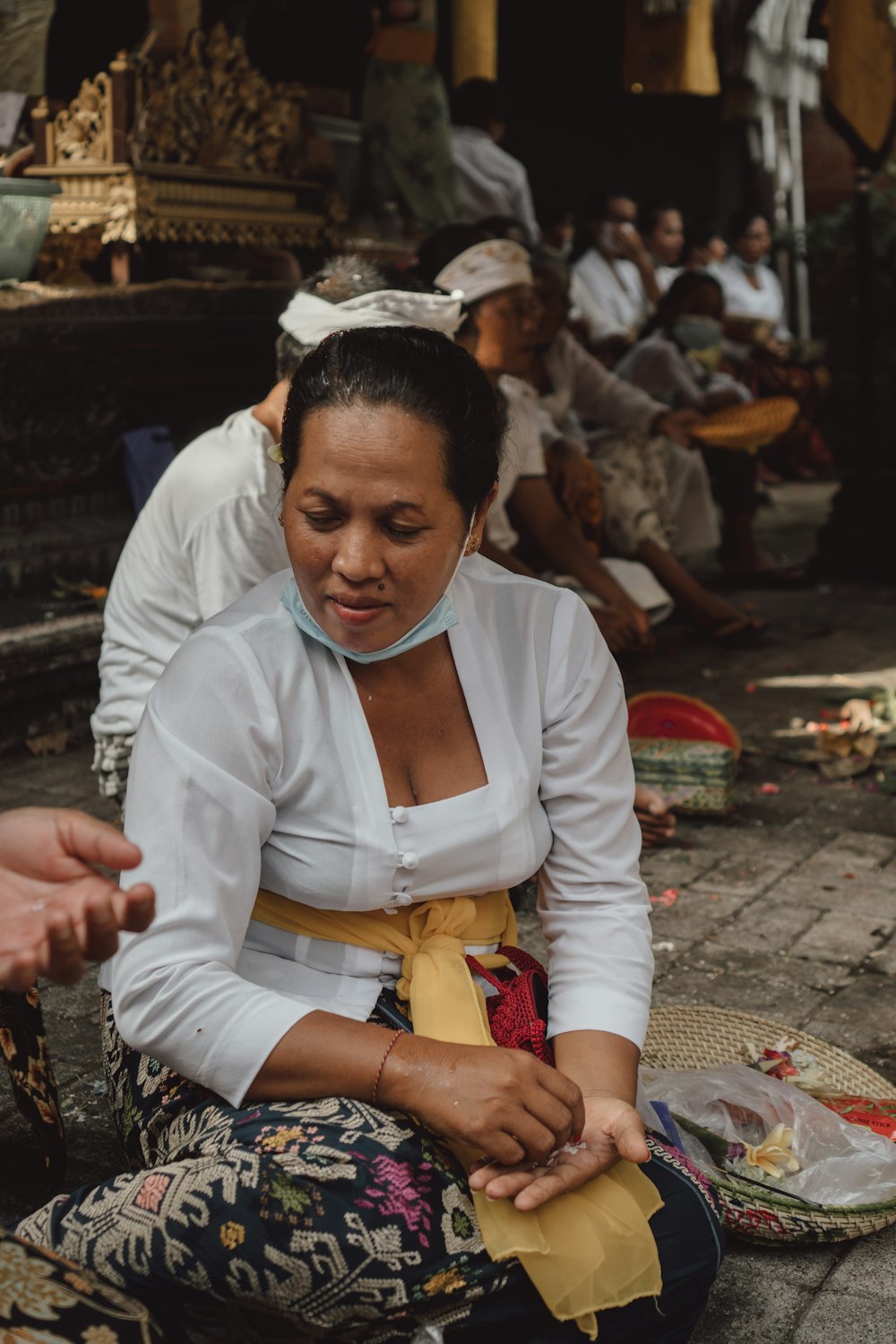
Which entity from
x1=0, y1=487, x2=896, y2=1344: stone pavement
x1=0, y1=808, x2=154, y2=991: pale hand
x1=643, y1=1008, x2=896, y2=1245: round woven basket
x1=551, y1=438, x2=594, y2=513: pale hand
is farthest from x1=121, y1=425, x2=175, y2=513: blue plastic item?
x1=0, y1=808, x2=154, y2=991: pale hand

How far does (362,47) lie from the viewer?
764 cm

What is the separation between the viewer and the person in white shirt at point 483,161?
30.1 ft

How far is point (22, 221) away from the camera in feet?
18.4

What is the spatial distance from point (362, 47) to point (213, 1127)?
267 inches

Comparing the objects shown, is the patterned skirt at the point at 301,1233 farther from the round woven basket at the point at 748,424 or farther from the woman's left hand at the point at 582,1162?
the round woven basket at the point at 748,424

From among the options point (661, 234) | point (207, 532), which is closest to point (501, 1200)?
point (207, 532)

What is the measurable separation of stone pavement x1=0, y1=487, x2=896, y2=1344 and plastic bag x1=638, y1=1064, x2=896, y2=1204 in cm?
10

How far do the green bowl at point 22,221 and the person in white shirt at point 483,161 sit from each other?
3.91 metres

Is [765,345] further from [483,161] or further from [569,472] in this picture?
[569,472]

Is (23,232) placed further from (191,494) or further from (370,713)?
(370,713)

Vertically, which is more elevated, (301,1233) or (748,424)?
(301,1233)

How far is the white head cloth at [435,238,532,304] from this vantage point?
5.18 m

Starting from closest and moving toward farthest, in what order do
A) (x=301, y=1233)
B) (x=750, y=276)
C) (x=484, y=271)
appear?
(x=301, y=1233), (x=484, y=271), (x=750, y=276)

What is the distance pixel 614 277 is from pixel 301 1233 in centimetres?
960
